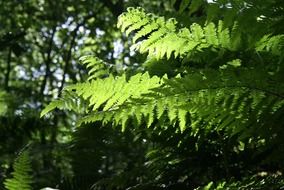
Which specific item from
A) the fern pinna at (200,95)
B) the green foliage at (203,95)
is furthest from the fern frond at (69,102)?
the fern pinna at (200,95)

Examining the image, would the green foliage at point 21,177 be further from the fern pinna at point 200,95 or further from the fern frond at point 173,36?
the fern frond at point 173,36

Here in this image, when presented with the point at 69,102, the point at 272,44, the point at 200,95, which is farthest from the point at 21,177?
the point at 272,44

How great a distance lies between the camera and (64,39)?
1074 cm

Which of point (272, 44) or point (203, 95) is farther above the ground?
point (272, 44)

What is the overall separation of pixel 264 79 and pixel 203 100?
0.20 m

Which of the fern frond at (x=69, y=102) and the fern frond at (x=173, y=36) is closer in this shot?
the fern frond at (x=173, y=36)

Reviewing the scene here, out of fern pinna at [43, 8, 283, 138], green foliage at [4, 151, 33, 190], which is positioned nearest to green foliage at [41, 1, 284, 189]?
fern pinna at [43, 8, 283, 138]

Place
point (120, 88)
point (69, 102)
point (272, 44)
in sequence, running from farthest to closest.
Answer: point (69, 102) → point (272, 44) → point (120, 88)

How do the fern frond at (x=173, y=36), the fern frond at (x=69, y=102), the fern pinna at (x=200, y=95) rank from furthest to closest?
1. the fern frond at (x=69, y=102)
2. the fern frond at (x=173, y=36)
3. the fern pinna at (x=200, y=95)

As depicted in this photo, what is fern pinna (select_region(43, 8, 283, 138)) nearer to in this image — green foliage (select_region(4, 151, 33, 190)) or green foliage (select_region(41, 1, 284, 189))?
green foliage (select_region(41, 1, 284, 189))

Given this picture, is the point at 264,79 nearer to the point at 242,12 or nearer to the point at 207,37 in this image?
the point at 242,12

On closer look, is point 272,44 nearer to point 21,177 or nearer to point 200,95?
point 200,95

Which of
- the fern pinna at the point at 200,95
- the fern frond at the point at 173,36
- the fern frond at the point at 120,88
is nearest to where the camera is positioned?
the fern pinna at the point at 200,95

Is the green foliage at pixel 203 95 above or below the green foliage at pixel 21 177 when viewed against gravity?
above
